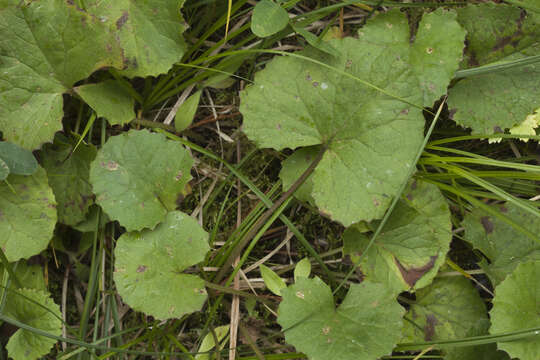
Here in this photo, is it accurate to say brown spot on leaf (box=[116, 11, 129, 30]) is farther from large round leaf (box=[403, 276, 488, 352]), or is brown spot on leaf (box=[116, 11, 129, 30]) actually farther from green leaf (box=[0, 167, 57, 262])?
large round leaf (box=[403, 276, 488, 352])

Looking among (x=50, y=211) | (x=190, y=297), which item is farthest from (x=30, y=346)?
(x=190, y=297)

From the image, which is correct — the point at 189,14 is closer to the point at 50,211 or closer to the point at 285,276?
the point at 50,211

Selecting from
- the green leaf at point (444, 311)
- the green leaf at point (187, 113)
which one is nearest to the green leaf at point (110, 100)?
the green leaf at point (187, 113)

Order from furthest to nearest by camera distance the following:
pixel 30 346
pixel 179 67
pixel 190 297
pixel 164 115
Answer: pixel 164 115 < pixel 179 67 < pixel 30 346 < pixel 190 297

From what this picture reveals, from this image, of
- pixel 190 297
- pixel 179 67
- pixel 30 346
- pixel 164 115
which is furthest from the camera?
pixel 164 115

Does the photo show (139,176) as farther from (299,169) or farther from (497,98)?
(497,98)

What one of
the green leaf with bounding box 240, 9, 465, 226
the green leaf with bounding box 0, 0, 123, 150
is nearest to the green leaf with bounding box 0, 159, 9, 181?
the green leaf with bounding box 0, 0, 123, 150

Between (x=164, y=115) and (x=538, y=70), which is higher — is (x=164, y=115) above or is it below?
below

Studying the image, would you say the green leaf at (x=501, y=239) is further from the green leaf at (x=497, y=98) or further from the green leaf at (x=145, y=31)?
the green leaf at (x=145, y=31)

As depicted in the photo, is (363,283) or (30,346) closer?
(363,283)
